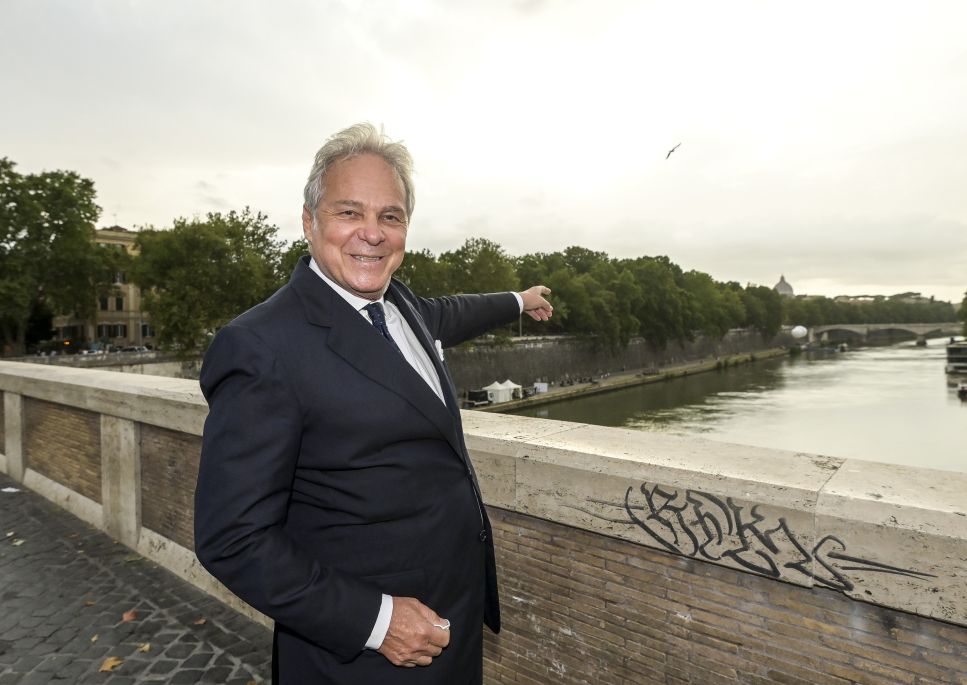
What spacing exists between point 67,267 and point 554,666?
148ft

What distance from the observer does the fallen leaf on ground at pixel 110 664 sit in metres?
3.63

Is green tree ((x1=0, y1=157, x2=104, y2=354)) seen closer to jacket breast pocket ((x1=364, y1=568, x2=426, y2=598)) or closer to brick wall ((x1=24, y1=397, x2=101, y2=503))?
brick wall ((x1=24, y1=397, x2=101, y2=503))

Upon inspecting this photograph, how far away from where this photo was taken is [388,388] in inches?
62.9

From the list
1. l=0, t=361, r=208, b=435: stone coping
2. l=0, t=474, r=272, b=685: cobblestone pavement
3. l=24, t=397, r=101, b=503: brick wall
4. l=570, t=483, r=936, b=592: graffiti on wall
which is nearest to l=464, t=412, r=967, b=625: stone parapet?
l=570, t=483, r=936, b=592: graffiti on wall

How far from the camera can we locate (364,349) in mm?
1617

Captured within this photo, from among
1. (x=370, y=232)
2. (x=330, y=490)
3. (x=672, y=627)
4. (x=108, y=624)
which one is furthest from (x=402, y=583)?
(x=108, y=624)

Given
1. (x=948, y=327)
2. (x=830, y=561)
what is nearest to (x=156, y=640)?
(x=830, y=561)

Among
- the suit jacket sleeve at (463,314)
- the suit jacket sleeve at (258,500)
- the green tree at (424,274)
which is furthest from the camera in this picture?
the green tree at (424,274)

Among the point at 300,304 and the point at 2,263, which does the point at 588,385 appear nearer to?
the point at 2,263

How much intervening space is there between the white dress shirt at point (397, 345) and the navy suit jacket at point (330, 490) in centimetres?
4

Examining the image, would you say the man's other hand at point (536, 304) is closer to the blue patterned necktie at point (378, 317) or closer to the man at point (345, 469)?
the man at point (345, 469)

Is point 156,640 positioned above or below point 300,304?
below

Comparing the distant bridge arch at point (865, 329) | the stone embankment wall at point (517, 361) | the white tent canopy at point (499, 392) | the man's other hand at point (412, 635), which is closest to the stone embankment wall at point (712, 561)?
the man's other hand at point (412, 635)

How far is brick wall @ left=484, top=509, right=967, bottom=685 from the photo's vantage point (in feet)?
6.82
